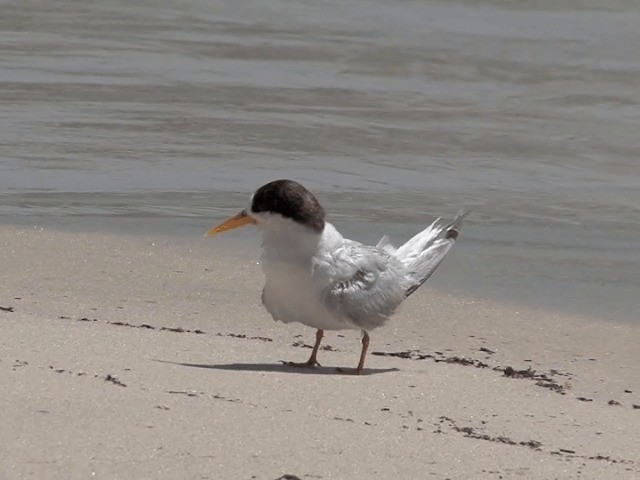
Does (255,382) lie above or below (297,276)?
below

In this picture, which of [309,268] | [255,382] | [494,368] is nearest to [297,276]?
[309,268]

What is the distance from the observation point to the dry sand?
173 inches

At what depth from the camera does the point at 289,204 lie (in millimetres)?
5969

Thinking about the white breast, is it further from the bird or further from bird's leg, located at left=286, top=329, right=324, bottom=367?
bird's leg, located at left=286, top=329, right=324, bottom=367

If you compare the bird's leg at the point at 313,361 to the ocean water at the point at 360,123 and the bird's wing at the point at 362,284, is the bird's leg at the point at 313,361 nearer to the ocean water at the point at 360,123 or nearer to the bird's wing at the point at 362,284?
the bird's wing at the point at 362,284

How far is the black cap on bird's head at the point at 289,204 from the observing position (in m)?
5.95

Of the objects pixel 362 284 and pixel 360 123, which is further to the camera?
pixel 360 123

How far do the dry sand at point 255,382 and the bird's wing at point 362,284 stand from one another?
26cm

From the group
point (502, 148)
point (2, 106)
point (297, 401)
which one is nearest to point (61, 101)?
point (2, 106)

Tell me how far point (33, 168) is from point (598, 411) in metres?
5.59

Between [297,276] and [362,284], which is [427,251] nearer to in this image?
[362,284]

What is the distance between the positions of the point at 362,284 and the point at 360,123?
6.28 m

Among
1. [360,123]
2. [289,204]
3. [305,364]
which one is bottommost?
[305,364]

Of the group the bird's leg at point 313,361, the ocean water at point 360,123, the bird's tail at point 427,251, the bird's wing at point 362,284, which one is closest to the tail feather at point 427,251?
the bird's tail at point 427,251
